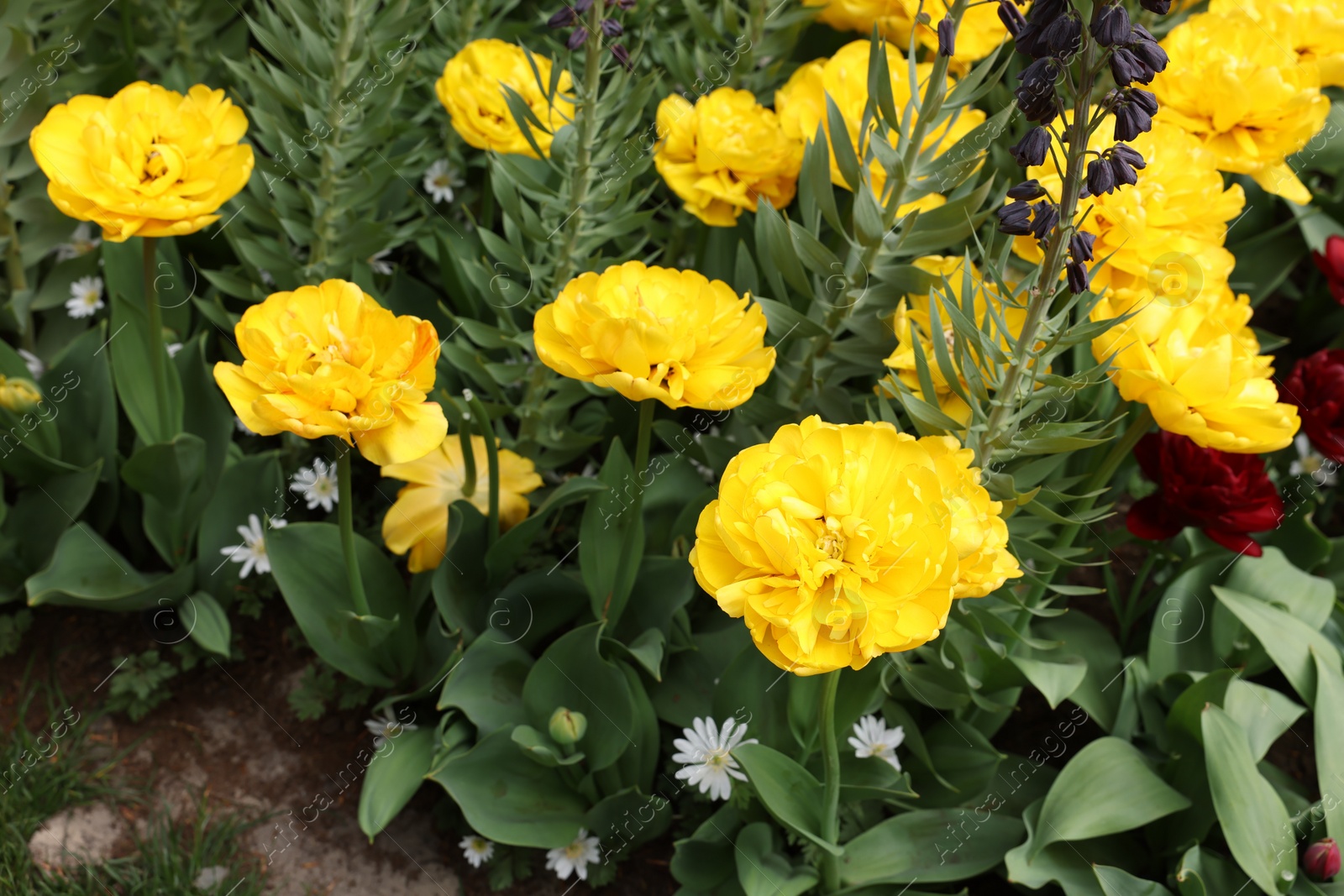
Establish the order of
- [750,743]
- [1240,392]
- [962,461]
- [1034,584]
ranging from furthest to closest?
1. [1034,584]
2. [750,743]
3. [1240,392]
4. [962,461]

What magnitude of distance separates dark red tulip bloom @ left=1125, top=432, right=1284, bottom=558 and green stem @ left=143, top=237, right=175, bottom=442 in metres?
1.78

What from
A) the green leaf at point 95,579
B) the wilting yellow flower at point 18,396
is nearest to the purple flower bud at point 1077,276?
the green leaf at point 95,579

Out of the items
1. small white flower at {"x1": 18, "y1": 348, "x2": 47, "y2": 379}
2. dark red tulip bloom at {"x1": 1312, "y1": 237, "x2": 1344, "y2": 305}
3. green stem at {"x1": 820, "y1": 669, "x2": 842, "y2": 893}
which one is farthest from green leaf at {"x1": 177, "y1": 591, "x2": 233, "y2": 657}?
dark red tulip bloom at {"x1": 1312, "y1": 237, "x2": 1344, "y2": 305}

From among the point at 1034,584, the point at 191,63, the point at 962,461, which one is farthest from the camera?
the point at 191,63

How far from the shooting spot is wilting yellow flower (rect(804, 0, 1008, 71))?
1963mm

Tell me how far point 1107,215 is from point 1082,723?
1080 millimetres

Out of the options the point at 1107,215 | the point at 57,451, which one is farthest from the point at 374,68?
the point at 1107,215

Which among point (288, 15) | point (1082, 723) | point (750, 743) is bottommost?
point (1082, 723)

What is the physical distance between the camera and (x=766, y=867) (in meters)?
1.77

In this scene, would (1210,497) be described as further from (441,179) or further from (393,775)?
(441,179)

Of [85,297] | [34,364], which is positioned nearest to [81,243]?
[85,297]

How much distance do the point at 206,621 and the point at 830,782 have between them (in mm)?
1219

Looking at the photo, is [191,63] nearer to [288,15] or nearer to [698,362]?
[288,15]

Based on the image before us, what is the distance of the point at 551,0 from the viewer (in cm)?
283
